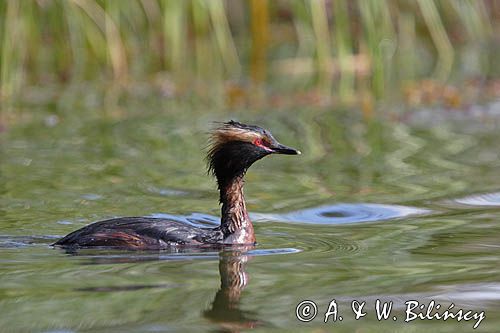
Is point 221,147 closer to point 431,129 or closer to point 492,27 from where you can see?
point 431,129

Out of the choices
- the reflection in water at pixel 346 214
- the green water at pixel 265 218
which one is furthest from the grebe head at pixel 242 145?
the reflection in water at pixel 346 214

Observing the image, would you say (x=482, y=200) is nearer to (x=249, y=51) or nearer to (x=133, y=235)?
(x=133, y=235)

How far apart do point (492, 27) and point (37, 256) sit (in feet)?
61.3

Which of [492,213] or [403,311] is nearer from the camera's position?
[403,311]

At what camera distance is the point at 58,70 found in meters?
19.9

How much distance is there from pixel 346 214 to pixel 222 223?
4.12ft

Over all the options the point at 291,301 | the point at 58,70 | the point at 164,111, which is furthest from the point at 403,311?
the point at 58,70

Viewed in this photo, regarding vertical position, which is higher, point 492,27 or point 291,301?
point 492,27

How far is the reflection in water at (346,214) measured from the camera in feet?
29.3

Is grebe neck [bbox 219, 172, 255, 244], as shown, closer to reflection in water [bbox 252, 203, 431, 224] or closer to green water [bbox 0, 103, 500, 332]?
green water [bbox 0, 103, 500, 332]

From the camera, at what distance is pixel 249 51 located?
22.0 meters

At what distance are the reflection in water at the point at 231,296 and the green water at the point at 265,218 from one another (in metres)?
0.01

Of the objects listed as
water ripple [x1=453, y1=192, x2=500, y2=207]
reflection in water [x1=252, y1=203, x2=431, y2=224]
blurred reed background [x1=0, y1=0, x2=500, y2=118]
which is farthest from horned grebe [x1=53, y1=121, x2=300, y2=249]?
blurred reed background [x1=0, y1=0, x2=500, y2=118]

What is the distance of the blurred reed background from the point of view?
15.6 meters
